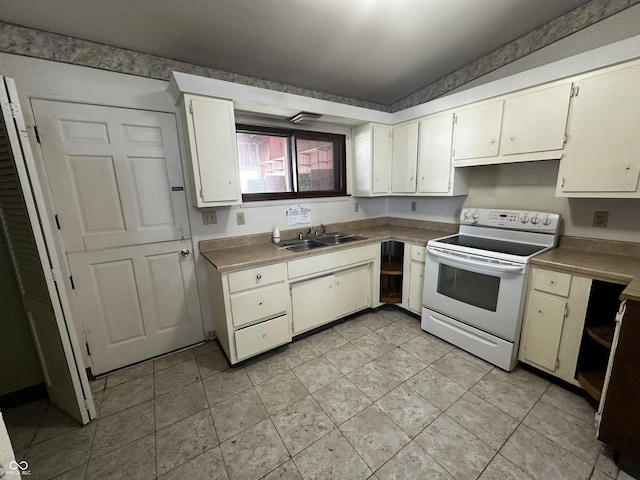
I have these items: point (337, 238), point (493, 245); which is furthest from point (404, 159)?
point (493, 245)

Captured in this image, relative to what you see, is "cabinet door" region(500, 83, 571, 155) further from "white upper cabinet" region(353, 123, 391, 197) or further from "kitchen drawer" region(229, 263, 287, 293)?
"kitchen drawer" region(229, 263, 287, 293)

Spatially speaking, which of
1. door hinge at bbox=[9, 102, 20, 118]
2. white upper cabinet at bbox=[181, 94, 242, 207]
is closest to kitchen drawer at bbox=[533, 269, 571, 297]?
white upper cabinet at bbox=[181, 94, 242, 207]

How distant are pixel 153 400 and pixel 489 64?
3829 millimetres

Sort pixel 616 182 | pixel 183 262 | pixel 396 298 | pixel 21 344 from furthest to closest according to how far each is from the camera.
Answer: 1. pixel 396 298
2. pixel 183 262
3. pixel 21 344
4. pixel 616 182

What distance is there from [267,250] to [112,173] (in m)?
1.29

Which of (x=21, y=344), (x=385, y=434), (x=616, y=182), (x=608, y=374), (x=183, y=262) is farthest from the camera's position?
(x=183, y=262)

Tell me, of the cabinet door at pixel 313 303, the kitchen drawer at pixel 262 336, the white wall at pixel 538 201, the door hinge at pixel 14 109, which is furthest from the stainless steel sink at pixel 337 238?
the door hinge at pixel 14 109

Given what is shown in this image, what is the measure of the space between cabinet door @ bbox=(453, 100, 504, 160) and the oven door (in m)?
0.92

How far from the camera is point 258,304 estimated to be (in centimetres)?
205

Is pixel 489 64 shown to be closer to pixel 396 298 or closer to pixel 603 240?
pixel 603 240

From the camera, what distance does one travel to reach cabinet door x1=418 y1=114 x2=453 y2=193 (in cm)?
247

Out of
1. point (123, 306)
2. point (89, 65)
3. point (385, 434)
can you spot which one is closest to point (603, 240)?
point (385, 434)

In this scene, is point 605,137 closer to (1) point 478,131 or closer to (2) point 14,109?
(1) point 478,131

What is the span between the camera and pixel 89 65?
1795 millimetres
